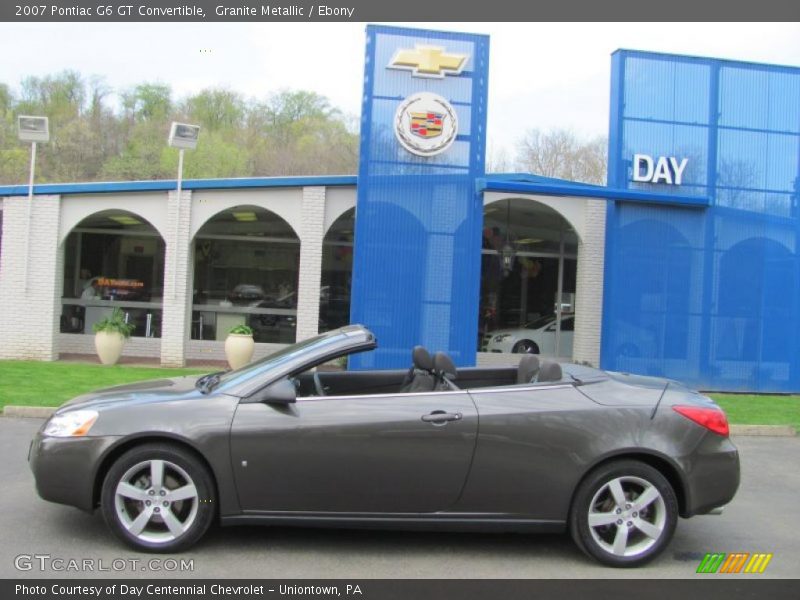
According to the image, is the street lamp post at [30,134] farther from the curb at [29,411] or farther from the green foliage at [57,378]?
the curb at [29,411]

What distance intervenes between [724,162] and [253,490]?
40.6 ft

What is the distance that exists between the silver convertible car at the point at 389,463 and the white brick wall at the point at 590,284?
10.1 metres

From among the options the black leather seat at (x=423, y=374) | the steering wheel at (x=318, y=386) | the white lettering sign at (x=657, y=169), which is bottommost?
the steering wheel at (x=318, y=386)

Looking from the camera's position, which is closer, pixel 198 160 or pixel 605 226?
pixel 605 226

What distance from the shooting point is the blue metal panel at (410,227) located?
13055mm

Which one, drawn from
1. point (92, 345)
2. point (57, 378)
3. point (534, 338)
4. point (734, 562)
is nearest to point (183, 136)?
point (57, 378)

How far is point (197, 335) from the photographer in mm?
16641

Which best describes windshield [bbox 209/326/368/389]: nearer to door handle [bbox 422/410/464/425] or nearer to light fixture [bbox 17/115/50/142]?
door handle [bbox 422/410/464/425]

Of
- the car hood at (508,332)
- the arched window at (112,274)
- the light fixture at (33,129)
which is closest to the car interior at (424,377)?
the light fixture at (33,129)

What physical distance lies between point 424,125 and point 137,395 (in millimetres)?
9325

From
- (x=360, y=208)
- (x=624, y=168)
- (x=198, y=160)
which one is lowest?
(x=360, y=208)

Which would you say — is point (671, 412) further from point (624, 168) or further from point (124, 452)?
point (624, 168)

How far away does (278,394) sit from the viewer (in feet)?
14.8

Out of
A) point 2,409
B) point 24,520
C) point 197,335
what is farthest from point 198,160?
point 24,520
